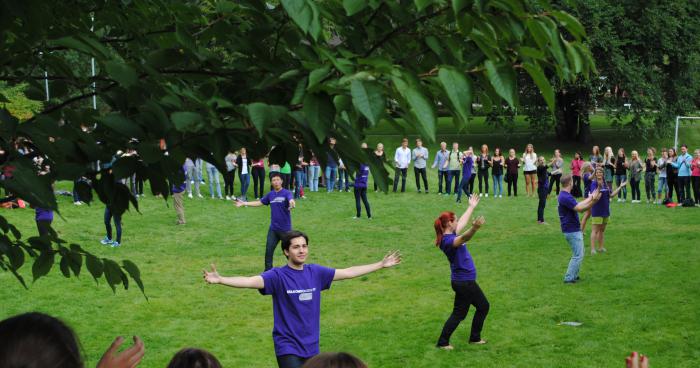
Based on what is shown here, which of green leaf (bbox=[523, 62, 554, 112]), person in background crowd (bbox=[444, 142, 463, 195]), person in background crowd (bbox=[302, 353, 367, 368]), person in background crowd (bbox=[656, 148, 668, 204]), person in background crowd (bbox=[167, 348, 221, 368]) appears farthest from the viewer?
person in background crowd (bbox=[444, 142, 463, 195])

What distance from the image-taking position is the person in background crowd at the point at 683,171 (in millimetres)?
27281

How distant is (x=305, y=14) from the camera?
2822 millimetres

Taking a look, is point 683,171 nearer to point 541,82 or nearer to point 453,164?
point 453,164

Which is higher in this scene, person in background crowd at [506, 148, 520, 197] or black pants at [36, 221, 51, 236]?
black pants at [36, 221, 51, 236]

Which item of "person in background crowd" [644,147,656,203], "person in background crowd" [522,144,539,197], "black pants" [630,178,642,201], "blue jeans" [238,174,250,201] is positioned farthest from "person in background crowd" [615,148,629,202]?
"blue jeans" [238,174,250,201]

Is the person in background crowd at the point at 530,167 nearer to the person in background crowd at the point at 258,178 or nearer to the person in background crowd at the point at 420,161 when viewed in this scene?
the person in background crowd at the point at 420,161

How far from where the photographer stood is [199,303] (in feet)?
50.6

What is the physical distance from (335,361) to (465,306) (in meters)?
9.30

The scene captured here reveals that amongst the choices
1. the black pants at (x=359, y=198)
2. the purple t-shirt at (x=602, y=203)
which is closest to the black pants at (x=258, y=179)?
the black pants at (x=359, y=198)

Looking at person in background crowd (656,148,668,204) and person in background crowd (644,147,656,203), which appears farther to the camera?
person in background crowd (644,147,656,203)

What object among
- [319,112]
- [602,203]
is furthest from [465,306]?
[319,112]

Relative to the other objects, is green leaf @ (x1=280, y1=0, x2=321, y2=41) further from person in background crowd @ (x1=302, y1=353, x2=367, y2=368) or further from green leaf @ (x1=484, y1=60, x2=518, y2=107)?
person in background crowd @ (x1=302, y1=353, x2=367, y2=368)

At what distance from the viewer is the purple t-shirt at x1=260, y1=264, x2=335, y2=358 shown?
339 inches

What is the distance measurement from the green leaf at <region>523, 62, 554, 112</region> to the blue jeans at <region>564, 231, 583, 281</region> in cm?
1317
